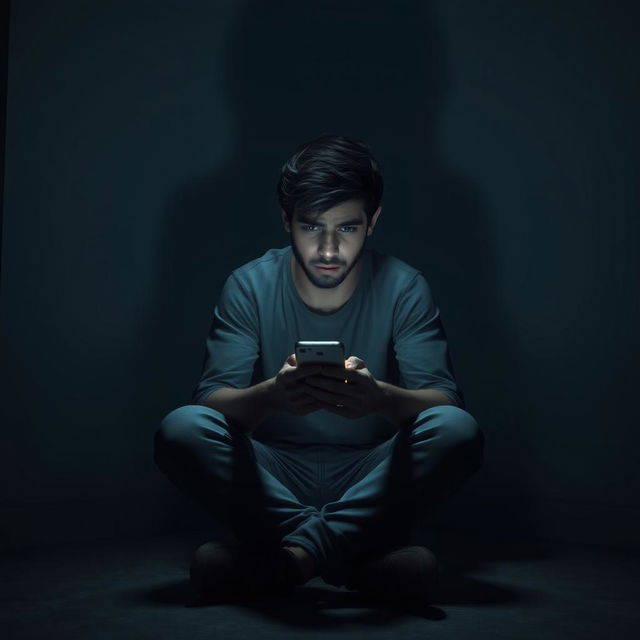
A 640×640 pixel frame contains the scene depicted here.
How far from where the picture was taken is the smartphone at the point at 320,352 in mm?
2172

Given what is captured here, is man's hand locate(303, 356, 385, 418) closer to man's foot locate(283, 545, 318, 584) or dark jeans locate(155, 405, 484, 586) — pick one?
dark jeans locate(155, 405, 484, 586)

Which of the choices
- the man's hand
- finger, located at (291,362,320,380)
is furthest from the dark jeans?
finger, located at (291,362,320,380)

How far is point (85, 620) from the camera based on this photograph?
7.00 ft

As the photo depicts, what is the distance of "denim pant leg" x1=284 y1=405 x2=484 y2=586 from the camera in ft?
7.45

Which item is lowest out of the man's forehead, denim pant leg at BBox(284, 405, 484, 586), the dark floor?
the dark floor

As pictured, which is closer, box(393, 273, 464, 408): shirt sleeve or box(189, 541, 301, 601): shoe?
box(189, 541, 301, 601): shoe

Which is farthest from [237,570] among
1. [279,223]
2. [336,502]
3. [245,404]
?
[279,223]

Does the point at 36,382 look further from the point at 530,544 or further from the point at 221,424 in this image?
the point at 530,544

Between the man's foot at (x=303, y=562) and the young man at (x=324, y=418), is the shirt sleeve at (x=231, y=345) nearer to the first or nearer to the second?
the young man at (x=324, y=418)

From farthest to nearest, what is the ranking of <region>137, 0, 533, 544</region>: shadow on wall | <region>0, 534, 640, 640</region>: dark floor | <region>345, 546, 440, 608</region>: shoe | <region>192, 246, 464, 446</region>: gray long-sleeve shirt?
<region>137, 0, 533, 544</region>: shadow on wall → <region>192, 246, 464, 446</region>: gray long-sleeve shirt → <region>345, 546, 440, 608</region>: shoe → <region>0, 534, 640, 640</region>: dark floor

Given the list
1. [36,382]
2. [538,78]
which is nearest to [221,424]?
[36,382]

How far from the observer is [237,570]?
220 cm

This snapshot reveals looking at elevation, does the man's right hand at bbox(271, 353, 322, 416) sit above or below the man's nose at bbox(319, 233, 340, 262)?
below

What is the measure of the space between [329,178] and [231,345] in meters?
0.51
